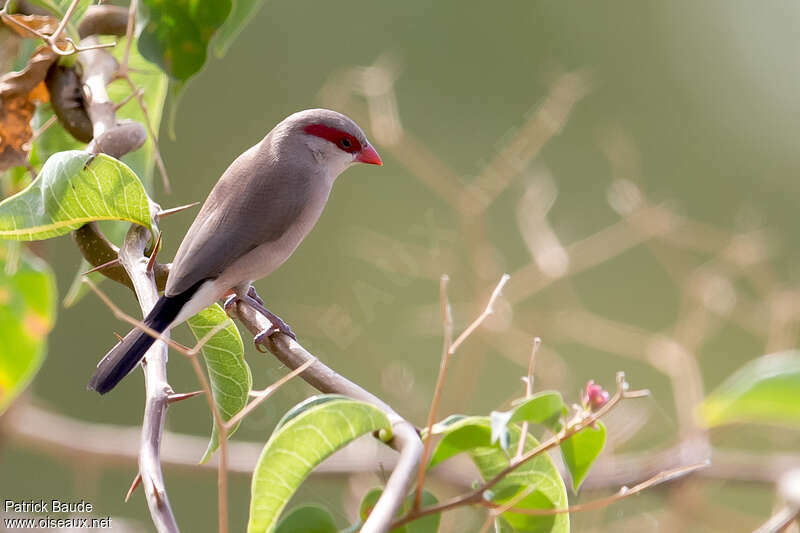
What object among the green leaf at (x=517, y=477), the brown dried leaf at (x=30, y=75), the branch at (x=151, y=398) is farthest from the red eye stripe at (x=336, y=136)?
the green leaf at (x=517, y=477)

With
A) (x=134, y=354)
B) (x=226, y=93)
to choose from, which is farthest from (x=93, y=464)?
(x=226, y=93)

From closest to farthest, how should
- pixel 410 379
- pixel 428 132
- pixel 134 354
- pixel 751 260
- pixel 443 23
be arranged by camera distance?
pixel 134 354
pixel 410 379
pixel 751 260
pixel 428 132
pixel 443 23

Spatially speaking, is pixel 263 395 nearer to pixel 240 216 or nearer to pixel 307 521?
pixel 307 521

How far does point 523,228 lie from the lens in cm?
352

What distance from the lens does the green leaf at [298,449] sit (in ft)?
3.32

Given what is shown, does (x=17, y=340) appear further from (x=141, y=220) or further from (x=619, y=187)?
(x=619, y=187)

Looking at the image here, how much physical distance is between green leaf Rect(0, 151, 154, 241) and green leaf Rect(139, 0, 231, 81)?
389 millimetres

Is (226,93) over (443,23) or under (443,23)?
under

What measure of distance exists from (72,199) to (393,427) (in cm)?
66

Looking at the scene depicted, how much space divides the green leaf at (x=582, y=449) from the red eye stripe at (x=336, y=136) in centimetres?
149

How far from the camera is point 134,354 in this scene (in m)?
1.61

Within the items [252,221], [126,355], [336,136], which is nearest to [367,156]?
[336,136]

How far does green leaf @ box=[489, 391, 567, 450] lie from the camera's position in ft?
3.36

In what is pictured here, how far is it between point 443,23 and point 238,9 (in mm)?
7211
